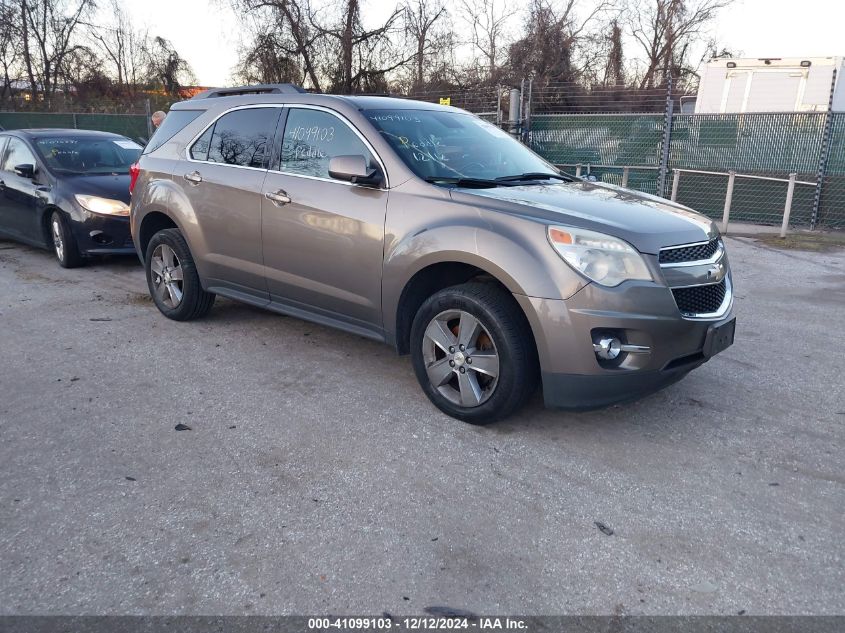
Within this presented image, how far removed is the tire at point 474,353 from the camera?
348cm

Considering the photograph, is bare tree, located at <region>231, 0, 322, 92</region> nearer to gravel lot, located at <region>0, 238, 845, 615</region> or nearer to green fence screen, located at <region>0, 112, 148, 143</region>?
green fence screen, located at <region>0, 112, 148, 143</region>

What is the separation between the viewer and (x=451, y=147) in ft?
14.5

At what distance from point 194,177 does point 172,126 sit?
735 millimetres

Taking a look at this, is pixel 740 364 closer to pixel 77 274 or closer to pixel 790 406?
pixel 790 406

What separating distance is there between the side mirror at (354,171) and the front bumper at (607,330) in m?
1.19

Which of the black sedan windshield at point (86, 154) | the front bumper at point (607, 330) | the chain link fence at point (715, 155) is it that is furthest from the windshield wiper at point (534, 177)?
the chain link fence at point (715, 155)

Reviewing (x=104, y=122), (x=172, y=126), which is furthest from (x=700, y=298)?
(x=104, y=122)

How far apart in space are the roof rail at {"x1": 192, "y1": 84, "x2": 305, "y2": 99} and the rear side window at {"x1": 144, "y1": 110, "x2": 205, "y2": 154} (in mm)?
203

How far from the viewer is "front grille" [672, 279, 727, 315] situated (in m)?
3.42

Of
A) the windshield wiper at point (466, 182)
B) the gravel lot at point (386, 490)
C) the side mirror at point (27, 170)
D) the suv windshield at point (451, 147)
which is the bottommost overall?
the gravel lot at point (386, 490)

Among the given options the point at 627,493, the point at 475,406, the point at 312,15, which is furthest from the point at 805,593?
the point at 312,15

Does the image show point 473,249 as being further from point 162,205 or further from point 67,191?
point 67,191

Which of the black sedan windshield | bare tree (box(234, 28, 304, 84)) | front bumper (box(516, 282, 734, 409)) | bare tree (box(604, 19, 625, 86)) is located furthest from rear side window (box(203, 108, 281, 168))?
bare tree (box(604, 19, 625, 86))

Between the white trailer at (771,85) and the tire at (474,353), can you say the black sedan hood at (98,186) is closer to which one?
the tire at (474,353)
